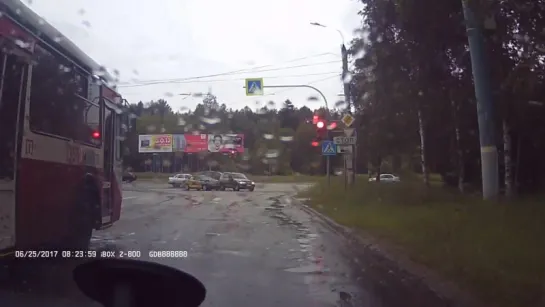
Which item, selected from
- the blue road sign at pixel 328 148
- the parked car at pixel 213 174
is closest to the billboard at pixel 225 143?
the parked car at pixel 213 174

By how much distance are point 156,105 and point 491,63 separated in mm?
13759

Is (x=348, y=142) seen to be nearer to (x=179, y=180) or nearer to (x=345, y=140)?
(x=345, y=140)

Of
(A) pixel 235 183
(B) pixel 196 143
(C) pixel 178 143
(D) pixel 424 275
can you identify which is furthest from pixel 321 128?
(A) pixel 235 183

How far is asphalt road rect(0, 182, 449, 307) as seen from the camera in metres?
7.39

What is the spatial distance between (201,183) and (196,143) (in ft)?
23.6

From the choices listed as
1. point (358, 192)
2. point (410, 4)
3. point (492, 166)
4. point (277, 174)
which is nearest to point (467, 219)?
point (492, 166)

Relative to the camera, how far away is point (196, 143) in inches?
1528

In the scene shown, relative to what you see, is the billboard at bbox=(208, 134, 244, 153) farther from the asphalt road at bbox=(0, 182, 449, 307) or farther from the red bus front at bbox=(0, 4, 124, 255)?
the red bus front at bbox=(0, 4, 124, 255)

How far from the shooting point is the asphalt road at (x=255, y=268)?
24.2 feet

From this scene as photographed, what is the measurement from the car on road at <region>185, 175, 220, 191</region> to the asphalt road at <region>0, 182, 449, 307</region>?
2682 centimetres

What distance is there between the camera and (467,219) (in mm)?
13258

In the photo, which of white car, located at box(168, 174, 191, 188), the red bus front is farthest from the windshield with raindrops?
white car, located at box(168, 174, 191, 188)

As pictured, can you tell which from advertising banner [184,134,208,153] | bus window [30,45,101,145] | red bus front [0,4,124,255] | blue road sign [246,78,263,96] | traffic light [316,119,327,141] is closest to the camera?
red bus front [0,4,124,255]

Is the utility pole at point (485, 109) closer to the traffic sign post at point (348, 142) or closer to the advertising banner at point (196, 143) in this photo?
the traffic sign post at point (348, 142)
